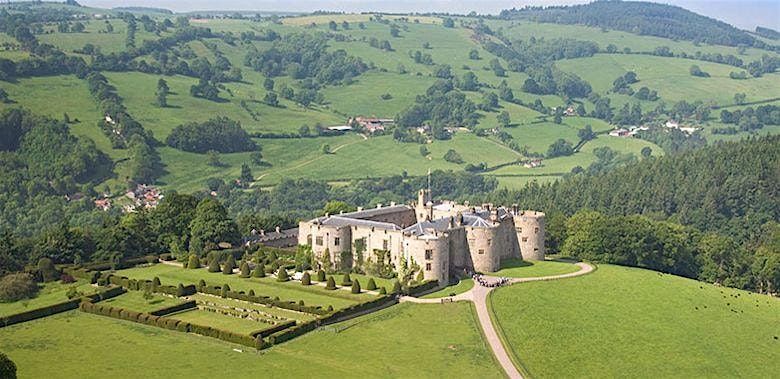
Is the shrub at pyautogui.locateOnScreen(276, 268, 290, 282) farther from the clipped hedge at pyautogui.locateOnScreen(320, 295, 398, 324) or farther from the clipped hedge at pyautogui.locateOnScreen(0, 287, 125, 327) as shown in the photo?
the clipped hedge at pyautogui.locateOnScreen(0, 287, 125, 327)

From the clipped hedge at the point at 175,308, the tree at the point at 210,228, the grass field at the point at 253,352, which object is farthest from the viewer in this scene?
the tree at the point at 210,228

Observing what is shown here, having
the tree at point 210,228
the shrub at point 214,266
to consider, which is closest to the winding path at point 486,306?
the shrub at point 214,266

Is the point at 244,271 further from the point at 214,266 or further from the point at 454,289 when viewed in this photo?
the point at 454,289

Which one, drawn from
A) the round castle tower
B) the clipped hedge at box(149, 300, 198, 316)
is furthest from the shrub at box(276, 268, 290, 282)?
the round castle tower

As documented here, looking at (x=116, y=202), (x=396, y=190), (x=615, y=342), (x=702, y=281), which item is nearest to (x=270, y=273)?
(x=615, y=342)

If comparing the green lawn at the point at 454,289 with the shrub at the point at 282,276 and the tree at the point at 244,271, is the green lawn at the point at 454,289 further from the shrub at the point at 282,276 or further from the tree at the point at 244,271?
the tree at the point at 244,271

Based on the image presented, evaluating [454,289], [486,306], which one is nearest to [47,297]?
[454,289]

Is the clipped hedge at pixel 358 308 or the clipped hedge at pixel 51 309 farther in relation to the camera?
the clipped hedge at pixel 358 308
